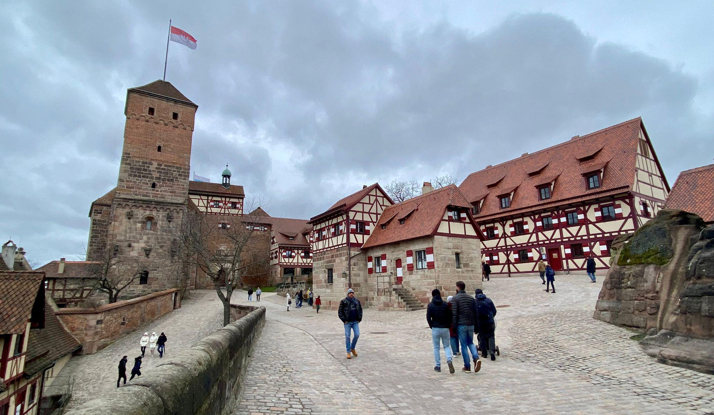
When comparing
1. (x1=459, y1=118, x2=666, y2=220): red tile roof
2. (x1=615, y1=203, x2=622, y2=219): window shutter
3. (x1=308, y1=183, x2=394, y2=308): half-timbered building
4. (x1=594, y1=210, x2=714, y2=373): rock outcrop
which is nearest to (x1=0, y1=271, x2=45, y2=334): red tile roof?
(x1=308, y1=183, x2=394, y2=308): half-timbered building

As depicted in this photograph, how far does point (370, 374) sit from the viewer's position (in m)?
7.22

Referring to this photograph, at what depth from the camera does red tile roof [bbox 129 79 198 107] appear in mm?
32375

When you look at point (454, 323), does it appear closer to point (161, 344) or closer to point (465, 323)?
point (465, 323)

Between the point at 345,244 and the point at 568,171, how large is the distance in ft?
54.4

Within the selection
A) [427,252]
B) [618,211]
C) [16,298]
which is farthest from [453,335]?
[618,211]

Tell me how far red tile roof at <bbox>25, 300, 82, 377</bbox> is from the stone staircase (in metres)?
15.7

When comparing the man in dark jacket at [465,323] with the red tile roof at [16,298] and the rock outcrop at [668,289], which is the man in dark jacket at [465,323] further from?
the red tile roof at [16,298]

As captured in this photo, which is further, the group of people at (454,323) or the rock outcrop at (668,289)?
the rock outcrop at (668,289)

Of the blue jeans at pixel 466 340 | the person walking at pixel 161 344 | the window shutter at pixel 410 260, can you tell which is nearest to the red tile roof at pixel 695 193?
the blue jeans at pixel 466 340

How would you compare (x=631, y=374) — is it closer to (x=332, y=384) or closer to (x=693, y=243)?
(x=693, y=243)

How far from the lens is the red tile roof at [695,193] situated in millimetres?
12406

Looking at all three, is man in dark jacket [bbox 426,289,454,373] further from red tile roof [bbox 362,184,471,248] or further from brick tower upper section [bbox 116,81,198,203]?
brick tower upper section [bbox 116,81,198,203]

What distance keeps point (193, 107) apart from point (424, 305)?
85.8 ft

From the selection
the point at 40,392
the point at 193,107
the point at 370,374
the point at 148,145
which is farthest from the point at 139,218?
the point at 370,374
